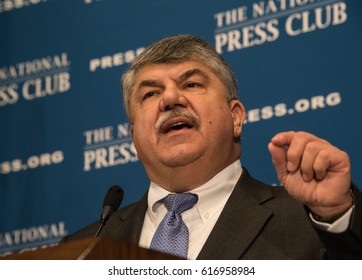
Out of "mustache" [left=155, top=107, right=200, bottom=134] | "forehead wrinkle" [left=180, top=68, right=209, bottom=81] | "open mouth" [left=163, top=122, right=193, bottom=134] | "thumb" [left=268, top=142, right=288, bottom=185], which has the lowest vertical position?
"thumb" [left=268, top=142, right=288, bottom=185]

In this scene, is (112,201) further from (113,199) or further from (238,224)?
(238,224)

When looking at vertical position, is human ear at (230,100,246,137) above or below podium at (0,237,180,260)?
above

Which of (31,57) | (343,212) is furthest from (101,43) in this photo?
(343,212)

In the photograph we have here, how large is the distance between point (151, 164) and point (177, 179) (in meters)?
0.10

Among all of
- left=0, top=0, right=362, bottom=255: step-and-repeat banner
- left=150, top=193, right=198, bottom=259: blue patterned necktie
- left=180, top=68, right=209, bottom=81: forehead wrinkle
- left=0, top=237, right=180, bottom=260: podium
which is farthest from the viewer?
left=0, top=0, right=362, bottom=255: step-and-repeat banner

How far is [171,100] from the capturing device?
89.8 inches

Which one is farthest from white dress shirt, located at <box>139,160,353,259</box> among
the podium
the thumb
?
the podium

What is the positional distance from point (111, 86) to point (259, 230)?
1160 mm

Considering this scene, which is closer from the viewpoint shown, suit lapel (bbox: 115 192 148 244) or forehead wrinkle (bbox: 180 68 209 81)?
suit lapel (bbox: 115 192 148 244)

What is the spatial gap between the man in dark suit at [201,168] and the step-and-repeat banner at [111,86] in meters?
0.23

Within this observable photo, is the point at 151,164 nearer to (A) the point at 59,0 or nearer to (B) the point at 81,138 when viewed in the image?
(B) the point at 81,138

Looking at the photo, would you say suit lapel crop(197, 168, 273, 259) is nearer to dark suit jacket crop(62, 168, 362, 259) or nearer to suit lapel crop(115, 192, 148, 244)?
dark suit jacket crop(62, 168, 362, 259)

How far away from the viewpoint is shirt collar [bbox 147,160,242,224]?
221 centimetres

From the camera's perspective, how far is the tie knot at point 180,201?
221 centimetres
